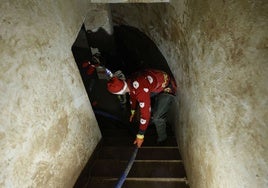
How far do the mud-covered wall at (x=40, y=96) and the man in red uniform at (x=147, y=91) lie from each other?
1.58ft

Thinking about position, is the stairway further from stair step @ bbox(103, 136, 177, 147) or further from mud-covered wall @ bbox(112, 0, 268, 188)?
mud-covered wall @ bbox(112, 0, 268, 188)

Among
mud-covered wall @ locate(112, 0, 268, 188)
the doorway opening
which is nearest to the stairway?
mud-covered wall @ locate(112, 0, 268, 188)

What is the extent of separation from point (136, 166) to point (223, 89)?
77.4 inches

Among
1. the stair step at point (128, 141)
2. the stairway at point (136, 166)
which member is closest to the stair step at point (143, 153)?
the stairway at point (136, 166)

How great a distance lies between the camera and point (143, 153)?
360 centimetres

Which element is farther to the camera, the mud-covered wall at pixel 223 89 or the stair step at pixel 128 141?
the stair step at pixel 128 141

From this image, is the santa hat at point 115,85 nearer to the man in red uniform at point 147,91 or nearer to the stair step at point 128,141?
the man in red uniform at point 147,91

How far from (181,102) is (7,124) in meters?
2.08

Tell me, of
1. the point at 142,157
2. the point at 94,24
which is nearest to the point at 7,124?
the point at 142,157

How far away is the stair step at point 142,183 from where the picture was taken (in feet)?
9.78

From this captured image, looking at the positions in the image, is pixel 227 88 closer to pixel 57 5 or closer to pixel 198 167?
pixel 198 167

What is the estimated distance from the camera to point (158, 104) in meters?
3.61

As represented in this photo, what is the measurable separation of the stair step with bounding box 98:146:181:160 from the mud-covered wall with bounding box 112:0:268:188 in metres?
0.47

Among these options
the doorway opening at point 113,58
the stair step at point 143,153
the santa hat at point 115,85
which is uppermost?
the santa hat at point 115,85
